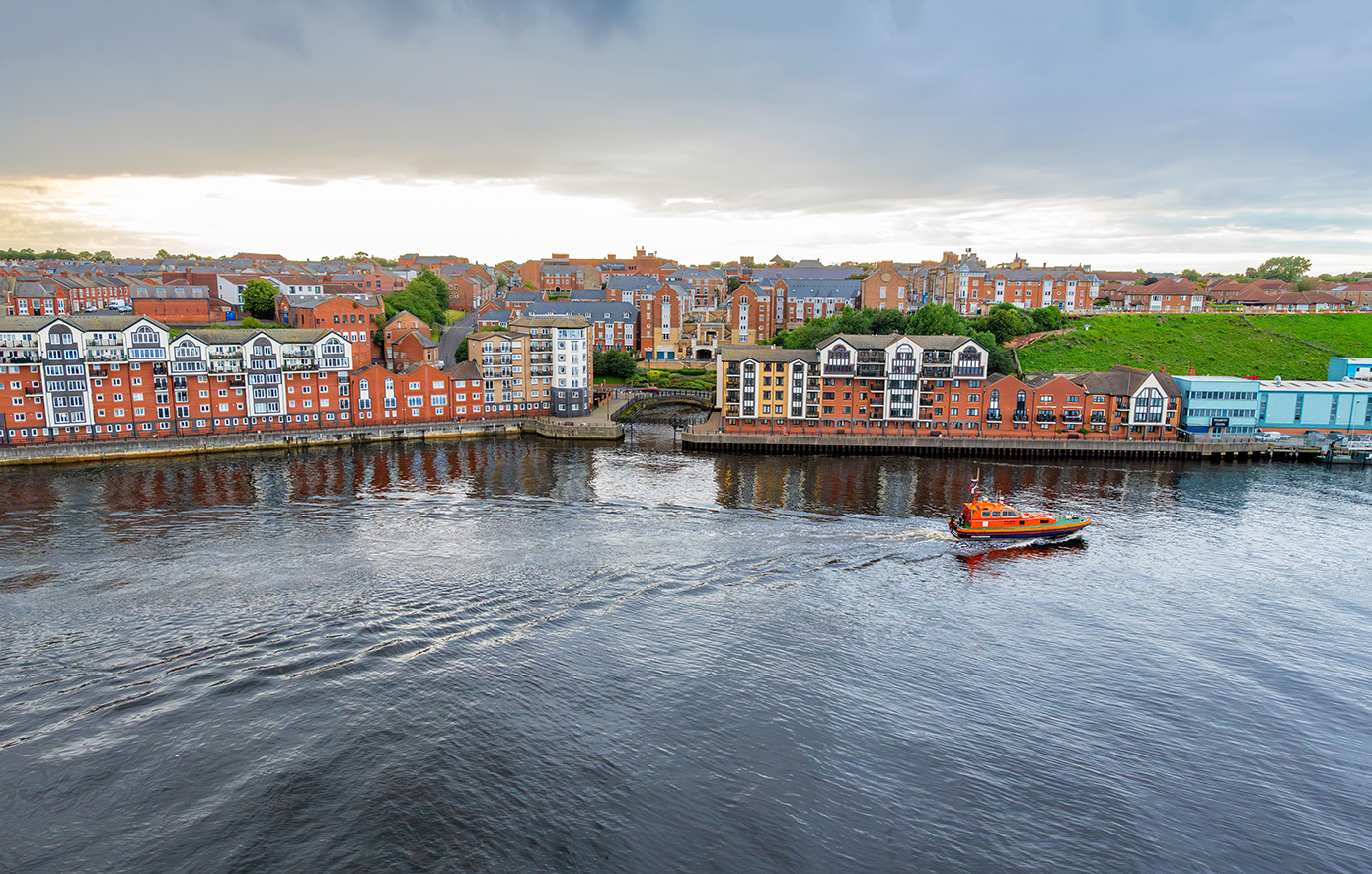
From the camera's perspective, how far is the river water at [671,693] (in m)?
20.9

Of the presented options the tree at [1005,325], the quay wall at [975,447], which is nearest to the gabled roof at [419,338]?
the quay wall at [975,447]

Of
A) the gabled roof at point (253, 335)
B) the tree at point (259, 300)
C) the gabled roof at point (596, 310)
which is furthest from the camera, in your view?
the gabled roof at point (596, 310)

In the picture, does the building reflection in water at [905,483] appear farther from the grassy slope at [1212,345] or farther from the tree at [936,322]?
the grassy slope at [1212,345]

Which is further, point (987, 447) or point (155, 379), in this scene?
point (987, 447)

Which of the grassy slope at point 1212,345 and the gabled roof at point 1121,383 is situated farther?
the grassy slope at point 1212,345

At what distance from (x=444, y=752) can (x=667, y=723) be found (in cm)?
686

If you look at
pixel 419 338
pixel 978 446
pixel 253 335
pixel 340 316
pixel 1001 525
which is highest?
pixel 340 316

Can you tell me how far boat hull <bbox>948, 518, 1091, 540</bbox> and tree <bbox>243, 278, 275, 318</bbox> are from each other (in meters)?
91.1

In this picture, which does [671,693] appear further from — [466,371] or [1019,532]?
[466,371]

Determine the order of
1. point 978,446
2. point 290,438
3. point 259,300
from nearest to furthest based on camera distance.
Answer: point 978,446 → point 290,438 → point 259,300

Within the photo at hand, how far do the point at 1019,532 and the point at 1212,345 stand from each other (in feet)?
241

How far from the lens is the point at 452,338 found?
10856 cm

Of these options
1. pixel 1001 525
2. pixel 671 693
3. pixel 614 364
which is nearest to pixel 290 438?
pixel 614 364

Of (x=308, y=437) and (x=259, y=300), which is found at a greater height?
(x=259, y=300)
